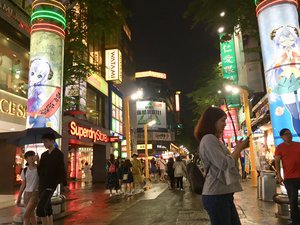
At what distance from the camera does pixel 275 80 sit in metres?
7.71

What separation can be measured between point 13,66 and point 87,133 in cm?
928

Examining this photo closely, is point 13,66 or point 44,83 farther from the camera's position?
point 13,66

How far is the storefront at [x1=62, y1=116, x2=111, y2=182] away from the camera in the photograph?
22516 mm

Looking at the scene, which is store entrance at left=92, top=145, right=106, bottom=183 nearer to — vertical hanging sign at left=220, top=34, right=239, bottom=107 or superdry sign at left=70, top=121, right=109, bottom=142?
superdry sign at left=70, top=121, right=109, bottom=142

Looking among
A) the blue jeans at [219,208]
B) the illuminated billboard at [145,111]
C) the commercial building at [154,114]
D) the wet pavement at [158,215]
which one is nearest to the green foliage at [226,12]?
the wet pavement at [158,215]

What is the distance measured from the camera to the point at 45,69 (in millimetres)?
9234

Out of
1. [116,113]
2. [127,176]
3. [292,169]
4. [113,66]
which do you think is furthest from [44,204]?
[116,113]

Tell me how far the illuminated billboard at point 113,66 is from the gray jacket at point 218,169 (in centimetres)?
2948

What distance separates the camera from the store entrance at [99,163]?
2789cm

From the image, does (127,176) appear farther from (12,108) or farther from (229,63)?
(229,63)

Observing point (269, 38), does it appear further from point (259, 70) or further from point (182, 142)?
point (182, 142)

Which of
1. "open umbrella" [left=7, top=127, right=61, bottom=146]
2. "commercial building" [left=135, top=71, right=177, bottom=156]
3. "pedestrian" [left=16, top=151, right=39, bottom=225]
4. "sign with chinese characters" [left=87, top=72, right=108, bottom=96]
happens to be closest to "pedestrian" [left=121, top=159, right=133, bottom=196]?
"open umbrella" [left=7, top=127, right=61, bottom=146]

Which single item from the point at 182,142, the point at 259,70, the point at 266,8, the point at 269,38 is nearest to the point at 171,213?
the point at 269,38

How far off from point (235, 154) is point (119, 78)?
98.0 feet
